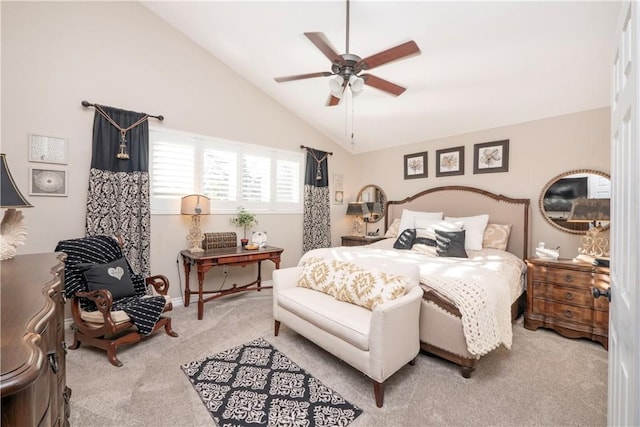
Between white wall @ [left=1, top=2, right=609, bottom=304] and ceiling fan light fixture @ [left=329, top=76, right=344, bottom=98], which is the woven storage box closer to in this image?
white wall @ [left=1, top=2, right=609, bottom=304]

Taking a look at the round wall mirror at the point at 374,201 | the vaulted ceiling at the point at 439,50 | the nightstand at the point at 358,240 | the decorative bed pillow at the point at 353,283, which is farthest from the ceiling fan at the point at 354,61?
the round wall mirror at the point at 374,201

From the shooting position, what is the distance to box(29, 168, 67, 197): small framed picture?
2684mm

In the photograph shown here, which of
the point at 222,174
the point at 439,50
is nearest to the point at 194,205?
the point at 222,174

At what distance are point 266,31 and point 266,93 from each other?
123 cm

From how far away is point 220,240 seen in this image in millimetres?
3695

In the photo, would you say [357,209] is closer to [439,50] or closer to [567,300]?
[439,50]

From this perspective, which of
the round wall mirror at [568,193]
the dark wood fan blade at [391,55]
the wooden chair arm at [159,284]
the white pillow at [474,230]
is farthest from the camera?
the white pillow at [474,230]

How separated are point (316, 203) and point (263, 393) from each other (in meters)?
3.30

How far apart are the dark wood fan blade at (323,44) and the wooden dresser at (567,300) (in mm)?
2832

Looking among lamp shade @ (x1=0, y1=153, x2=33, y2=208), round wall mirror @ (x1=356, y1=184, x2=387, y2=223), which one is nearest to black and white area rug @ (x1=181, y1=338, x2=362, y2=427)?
lamp shade @ (x1=0, y1=153, x2=33, y2=208)

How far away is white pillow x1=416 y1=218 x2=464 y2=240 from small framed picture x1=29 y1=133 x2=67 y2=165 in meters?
4.12

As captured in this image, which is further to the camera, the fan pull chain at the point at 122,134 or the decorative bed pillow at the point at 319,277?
the fan pull chain at the point at 122,134

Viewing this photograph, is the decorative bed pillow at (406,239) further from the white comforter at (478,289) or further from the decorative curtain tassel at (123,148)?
the decorative curtain tassel at (123,148)

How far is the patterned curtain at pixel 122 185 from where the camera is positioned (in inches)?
116
